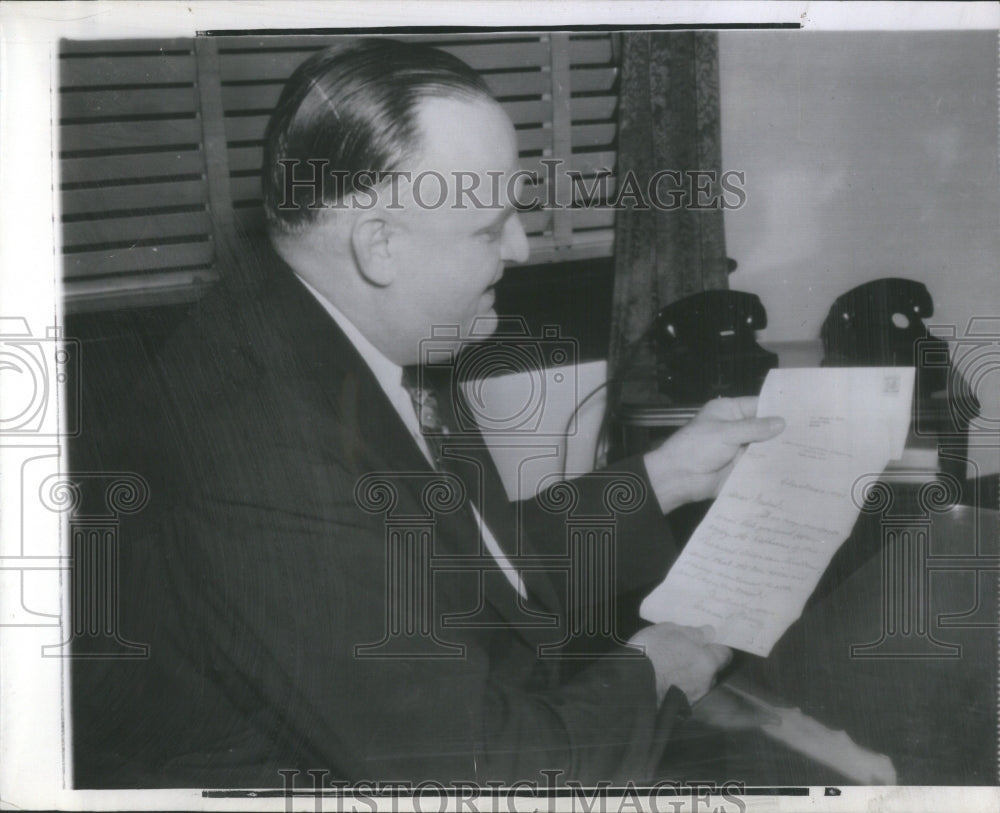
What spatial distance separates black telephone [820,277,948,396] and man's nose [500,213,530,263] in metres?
0.55

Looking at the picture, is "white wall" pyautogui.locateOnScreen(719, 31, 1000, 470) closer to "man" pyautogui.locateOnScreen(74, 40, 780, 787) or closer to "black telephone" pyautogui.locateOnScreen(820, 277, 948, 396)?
"black telephone" pyautogui.locateOnScreen(820, 277, 948, 396)

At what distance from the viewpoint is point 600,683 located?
5.15 ft

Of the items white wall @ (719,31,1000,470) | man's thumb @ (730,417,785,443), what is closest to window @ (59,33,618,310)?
white wall @ (719,31,1000,470)

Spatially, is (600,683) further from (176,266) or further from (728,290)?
(176,266)

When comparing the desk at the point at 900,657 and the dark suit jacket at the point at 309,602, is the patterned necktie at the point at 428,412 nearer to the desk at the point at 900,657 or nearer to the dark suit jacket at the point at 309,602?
the dark suit jacket at the point at 309,602

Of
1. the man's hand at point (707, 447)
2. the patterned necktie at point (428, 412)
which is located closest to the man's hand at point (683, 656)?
the man's hand at point (707, 447)

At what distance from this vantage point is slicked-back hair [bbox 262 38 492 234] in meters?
1.53

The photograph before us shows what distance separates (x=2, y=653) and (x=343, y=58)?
1244mm

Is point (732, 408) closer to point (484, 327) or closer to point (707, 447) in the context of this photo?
point (707, 447)

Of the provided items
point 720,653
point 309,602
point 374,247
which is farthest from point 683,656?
point 374,247

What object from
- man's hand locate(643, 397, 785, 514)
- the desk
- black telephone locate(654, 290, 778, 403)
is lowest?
the desk

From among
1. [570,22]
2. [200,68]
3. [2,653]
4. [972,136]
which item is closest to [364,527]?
[2,653]

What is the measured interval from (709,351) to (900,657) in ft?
2.17

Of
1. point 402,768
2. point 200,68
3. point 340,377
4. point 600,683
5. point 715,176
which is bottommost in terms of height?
point 402,768
